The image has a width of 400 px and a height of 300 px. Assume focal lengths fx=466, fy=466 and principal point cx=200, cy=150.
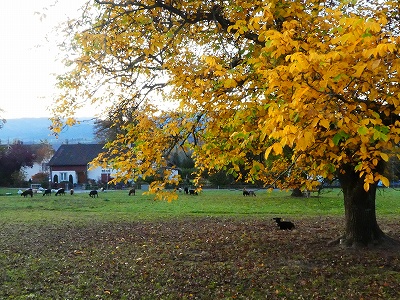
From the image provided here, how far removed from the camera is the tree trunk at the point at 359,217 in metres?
10.1

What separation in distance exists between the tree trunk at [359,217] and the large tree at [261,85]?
23 mm

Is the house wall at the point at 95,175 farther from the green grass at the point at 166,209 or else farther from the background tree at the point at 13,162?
the green grass at the point at 166,209

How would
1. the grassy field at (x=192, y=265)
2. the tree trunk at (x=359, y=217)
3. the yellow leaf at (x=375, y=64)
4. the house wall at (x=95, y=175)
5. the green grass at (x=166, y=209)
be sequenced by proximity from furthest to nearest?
the house wall at (x=95, y=175), the green grass at (x=166, y=209), the tree trunk at (x=359, y=217), the grassy field at (x=192, y=265), the yellow leaf at (x=375, y=64)

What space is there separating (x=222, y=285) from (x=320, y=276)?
1.74 m

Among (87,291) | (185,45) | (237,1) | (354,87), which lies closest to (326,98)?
(354,87)

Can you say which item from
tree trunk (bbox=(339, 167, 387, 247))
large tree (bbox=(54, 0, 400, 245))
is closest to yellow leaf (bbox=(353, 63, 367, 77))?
large tree (bbox=(54, 0, 400, 245))

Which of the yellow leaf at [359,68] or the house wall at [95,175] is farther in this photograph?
the house wall at [95,175]

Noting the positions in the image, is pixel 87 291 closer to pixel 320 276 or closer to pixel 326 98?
pixel 320 276

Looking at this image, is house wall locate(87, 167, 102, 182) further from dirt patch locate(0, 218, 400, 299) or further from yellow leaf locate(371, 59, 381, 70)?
yellow leaf locate(371, 59, 381, 70)

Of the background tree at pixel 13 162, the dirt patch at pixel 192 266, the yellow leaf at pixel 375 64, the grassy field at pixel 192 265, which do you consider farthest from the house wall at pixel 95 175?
the yellow leaf at pixel 375 64

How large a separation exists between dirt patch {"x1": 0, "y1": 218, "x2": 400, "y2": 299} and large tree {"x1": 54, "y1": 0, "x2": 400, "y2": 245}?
156cm

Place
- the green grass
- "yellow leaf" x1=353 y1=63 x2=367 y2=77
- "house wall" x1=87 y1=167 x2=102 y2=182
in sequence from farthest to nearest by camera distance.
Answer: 1. "house wall" x1=87 y1=167 x2=102 y2=182
2. the green grass
3. "yellow leaf" x1=353 y1=63 x2=367 y2=77

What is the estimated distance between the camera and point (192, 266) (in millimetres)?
8922

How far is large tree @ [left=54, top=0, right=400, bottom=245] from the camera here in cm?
416
